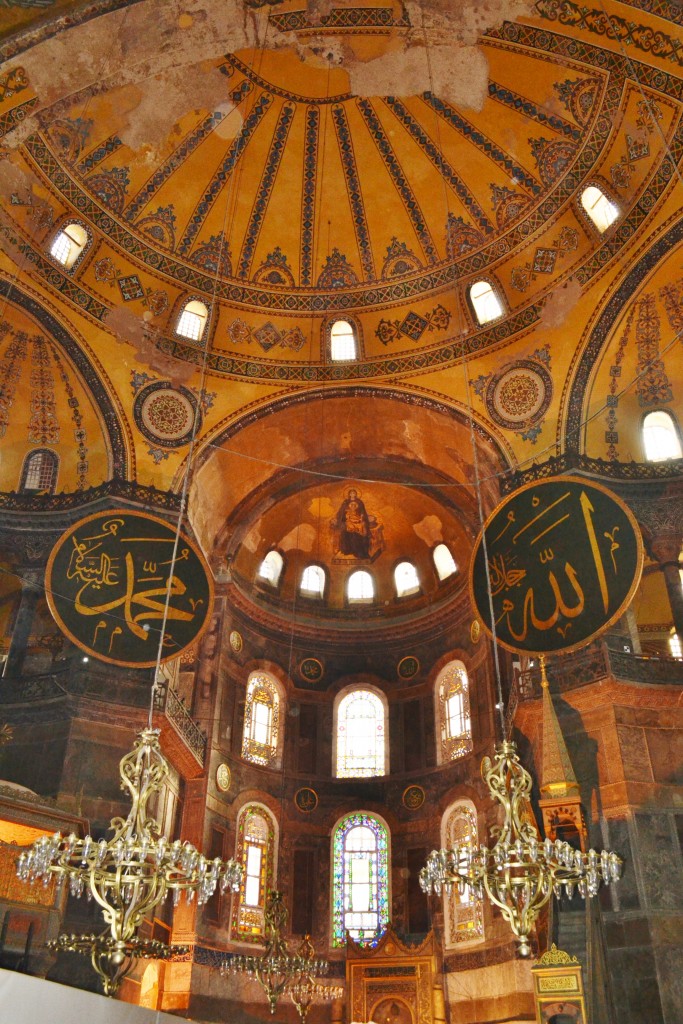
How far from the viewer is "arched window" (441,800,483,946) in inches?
500

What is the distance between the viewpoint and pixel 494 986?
11820 millimetres

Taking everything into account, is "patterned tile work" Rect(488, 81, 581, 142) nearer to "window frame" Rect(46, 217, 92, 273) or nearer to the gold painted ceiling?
the gold painted ceiling

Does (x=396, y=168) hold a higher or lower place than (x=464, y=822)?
higher

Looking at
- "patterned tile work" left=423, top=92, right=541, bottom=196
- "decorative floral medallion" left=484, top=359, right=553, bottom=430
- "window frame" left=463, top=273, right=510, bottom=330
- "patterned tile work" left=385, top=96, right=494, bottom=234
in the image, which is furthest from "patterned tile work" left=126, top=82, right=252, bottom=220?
"decorative floral medallion" left=484, top=359, right=553, bottom=430

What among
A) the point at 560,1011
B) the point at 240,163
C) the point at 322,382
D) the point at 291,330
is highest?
the point at 240,163

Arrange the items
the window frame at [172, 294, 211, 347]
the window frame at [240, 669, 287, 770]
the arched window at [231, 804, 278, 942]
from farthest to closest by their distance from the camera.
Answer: the window frame at [240, 669, 287, 770] < the window frame at [172, 294, 211, 347] < the arched window at [231, 804, 278, 942]

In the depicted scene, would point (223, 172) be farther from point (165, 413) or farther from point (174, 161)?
point (165, 413)

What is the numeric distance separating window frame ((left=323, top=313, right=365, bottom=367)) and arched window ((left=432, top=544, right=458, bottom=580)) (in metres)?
4.00

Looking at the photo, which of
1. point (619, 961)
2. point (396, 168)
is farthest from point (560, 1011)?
point (396, 168)

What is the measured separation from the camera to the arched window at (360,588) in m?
16.7

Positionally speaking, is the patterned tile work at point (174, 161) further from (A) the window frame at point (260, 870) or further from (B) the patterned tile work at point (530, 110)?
(A) the window frame at point (260, 870)

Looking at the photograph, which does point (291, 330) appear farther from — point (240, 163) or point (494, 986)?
point (494, 986)

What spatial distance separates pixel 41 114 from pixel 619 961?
40.5ft

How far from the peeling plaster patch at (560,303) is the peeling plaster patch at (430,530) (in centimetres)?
432
